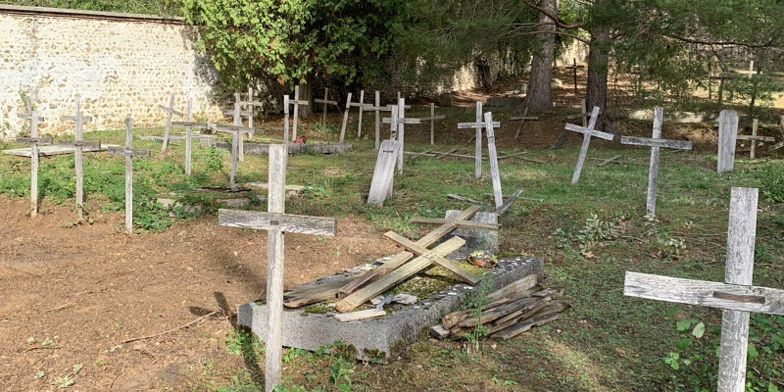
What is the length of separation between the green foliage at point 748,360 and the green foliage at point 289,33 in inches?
645

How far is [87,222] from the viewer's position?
10.6 metres

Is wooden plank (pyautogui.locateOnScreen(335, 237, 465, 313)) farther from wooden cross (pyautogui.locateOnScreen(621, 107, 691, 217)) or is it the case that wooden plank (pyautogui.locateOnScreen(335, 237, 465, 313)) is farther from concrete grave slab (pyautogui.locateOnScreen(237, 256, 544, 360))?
wooden cross (pyautogui.locateOnScreen(621, 107, 691, 217))

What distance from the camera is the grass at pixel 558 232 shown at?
5984 mm

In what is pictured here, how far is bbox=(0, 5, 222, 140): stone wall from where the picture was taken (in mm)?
18391

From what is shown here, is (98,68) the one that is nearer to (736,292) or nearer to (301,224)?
(301,224)

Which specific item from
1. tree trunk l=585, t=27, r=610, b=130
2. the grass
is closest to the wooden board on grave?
the grass

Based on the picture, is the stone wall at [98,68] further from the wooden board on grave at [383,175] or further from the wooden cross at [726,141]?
the wooden cross at [726,141]

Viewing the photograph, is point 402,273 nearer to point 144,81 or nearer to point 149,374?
point 149,374

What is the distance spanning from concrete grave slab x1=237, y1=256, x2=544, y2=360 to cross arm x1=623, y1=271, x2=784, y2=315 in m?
2.26

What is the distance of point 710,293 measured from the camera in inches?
167

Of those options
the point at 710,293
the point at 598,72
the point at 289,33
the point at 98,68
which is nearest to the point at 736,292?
the point at 710,293

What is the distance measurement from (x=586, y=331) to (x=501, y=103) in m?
17.0

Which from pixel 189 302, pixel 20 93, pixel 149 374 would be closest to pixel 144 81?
pixel 20 93

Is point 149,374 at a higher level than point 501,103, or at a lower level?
lower
